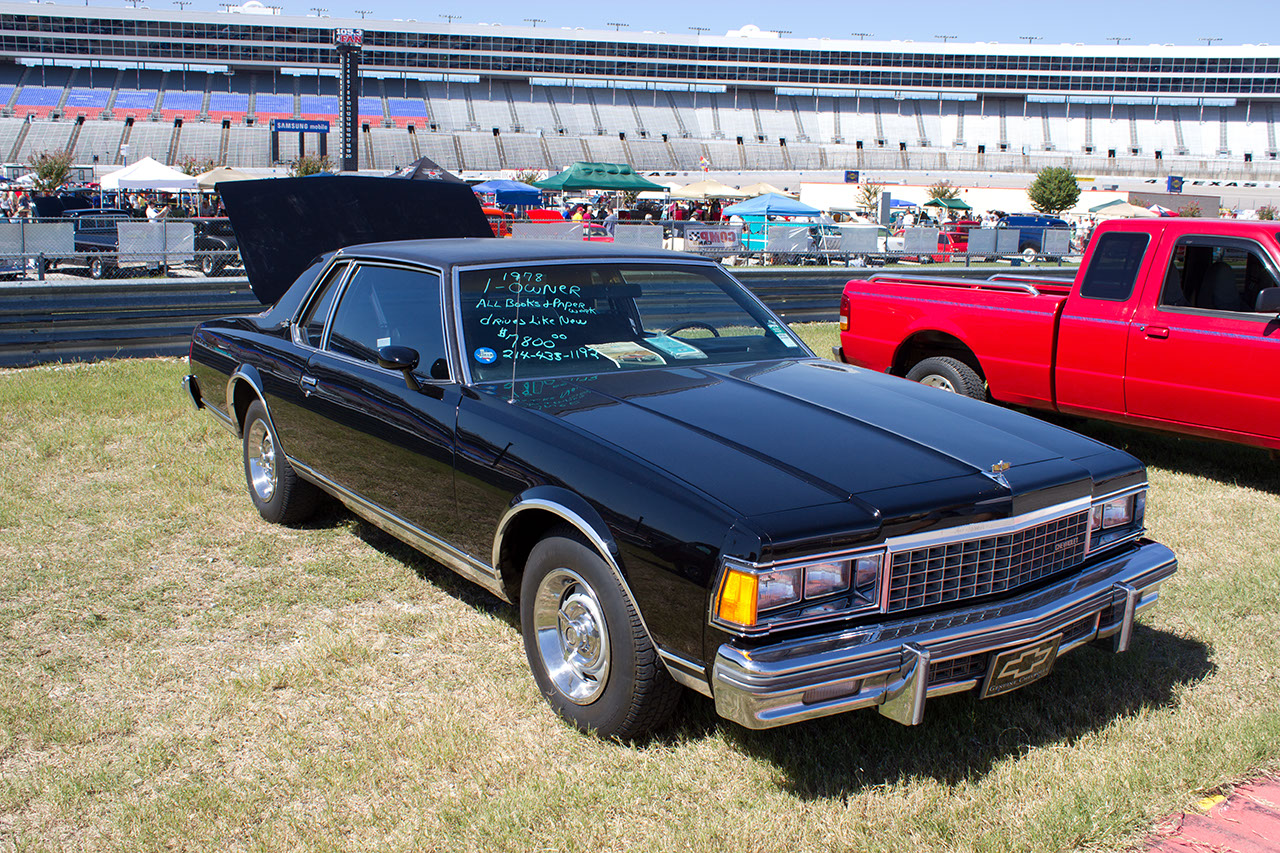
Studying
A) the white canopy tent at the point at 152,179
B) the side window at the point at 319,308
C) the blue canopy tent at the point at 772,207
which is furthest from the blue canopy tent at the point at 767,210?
the side window at the point at 319,308

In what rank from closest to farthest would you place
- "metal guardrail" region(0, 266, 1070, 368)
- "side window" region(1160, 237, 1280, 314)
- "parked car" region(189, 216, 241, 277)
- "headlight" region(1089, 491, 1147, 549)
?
"headlight" region(1089, 491, 1147, 549) → "side window" region(1160, 237, 1280, 314) → "metal guardrail" region(0, 266, 1070, 368) → "parked car" region(189, 216, 241, 277)

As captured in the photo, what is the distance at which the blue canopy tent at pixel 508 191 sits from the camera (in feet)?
110

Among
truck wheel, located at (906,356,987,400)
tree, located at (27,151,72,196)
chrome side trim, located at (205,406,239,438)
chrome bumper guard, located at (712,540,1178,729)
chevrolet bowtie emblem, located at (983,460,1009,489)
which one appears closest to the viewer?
chrome bumper guard, located at (712,540,1178,729)

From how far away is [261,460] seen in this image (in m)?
5.33

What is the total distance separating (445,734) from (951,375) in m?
5.17

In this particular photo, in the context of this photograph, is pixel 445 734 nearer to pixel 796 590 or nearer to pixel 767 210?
pixel 796 590

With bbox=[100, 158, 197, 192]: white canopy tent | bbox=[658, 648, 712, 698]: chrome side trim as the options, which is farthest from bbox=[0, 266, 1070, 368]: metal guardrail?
bbox=[100, 158, 197, 192]: white canopy tent

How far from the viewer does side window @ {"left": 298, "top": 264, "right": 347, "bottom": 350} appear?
469cm

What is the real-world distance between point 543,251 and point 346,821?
92.4 inches

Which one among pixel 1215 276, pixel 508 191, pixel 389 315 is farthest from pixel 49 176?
pixel 1215 276

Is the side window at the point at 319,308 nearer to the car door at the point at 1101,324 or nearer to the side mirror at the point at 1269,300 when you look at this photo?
the car door at the point at 1101,324

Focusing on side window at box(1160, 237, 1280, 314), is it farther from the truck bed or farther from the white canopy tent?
the white canopy tent

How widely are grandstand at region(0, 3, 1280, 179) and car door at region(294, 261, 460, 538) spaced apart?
207 feet

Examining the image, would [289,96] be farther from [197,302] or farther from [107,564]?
[107,564]
